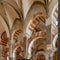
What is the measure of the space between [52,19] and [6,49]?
7.69 m

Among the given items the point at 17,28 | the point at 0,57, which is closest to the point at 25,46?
the point at 17,28

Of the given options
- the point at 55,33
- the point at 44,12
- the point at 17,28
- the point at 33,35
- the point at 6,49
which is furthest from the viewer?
the point at 6,49

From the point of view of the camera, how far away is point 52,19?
467 inches

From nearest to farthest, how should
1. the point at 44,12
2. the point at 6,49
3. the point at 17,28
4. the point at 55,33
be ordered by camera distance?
1. the point at 55,33
2. the point at 44,12
3. the point at 17,28
4. the point at 6,49

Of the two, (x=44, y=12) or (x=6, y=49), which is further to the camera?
(x=6, y=49)

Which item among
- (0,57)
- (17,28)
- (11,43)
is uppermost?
(17,28)

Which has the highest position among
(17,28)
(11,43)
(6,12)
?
(6,12)

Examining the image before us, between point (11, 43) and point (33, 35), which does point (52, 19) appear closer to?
point (33, 35)

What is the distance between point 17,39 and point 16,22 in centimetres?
167

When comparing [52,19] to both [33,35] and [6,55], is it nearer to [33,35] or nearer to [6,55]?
[33,35]

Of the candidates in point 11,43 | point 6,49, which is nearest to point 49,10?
point 11,43

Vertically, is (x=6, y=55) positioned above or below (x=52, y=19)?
below

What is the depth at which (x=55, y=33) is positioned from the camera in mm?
11508

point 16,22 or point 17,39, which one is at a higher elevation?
point 16,22
